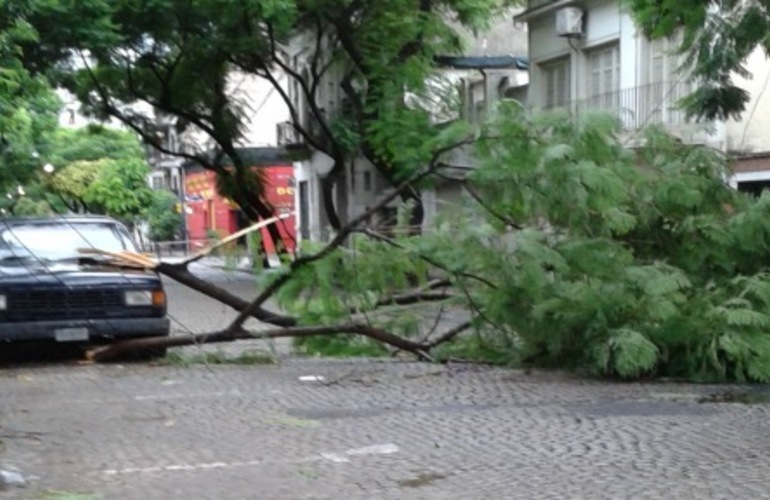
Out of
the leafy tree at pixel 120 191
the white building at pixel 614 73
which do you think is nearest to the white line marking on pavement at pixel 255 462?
the white building at pixel 614 73

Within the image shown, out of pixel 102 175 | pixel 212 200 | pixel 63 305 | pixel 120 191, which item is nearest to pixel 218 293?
pixel 63 305

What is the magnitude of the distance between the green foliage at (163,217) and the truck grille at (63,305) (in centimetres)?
4830

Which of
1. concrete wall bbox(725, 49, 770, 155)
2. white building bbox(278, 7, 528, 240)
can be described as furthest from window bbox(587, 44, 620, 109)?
concrete wall bbox(725, 49, 770, 155)

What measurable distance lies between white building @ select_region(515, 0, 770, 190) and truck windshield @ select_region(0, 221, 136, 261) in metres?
9.68

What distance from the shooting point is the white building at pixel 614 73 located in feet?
81.5

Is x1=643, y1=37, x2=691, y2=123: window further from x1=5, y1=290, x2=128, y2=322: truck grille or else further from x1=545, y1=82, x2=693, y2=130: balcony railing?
x1=5, y1=290, x2=128, y2=322: truck grille

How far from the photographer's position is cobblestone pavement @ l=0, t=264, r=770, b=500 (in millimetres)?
8469

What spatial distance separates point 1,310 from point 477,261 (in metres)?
5.57

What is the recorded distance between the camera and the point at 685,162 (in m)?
15.0

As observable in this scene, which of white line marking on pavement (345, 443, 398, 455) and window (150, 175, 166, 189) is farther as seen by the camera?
window (150, 175, 166, 189)

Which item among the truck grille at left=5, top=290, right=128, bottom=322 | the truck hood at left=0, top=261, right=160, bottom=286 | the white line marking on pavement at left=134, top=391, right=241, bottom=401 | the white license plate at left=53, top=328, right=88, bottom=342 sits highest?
the truck hood at left=0, top=261, right=160, bottom=286

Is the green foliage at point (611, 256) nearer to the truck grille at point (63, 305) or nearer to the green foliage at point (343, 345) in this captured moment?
the green foliage at point (343, 345)

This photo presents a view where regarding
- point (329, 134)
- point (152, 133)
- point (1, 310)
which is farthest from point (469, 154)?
point (152, 133)

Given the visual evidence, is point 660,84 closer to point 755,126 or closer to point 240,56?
point 755,126
